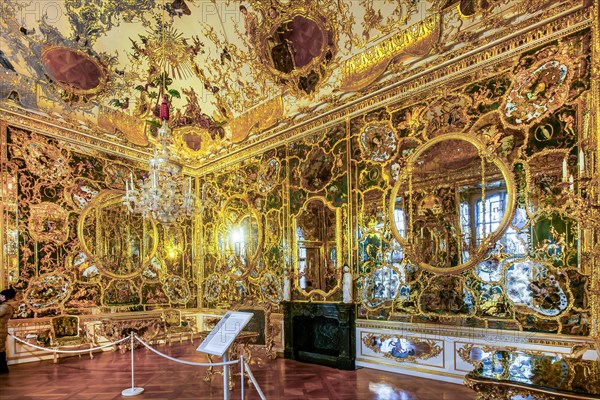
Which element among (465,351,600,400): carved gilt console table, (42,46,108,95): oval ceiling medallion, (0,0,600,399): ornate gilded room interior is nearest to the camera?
(465,351,600,400): carved gilt console table

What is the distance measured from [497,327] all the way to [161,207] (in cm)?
550

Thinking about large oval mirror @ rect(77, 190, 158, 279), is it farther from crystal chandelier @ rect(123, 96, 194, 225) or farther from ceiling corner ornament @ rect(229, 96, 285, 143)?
ceiling corner ornament @ rect(229, 96, 285, 143)

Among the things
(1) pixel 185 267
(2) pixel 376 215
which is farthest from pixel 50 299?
(2) pixel 376 215

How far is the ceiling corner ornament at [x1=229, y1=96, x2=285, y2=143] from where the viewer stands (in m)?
8.26

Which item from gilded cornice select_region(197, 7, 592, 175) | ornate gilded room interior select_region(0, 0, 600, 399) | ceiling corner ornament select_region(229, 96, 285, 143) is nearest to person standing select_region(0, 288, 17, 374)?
ornate gilded room interior select_region(0, 0, 600, 399)

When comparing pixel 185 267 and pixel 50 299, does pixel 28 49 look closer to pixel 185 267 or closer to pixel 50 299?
pixel 50 299

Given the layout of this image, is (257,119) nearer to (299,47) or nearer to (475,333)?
(299,47)

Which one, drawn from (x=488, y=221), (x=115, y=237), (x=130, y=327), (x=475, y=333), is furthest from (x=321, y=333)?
(x=115, y=237)

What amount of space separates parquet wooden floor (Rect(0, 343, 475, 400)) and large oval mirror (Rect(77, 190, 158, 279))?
2266mm

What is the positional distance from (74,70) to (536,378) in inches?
347

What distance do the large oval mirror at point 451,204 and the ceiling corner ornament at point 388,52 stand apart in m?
1.51

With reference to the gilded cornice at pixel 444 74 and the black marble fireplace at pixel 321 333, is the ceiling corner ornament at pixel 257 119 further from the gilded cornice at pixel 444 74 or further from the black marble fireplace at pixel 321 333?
the black marble fireplace at pixel 321 333

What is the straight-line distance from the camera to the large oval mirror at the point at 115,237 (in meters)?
8.48

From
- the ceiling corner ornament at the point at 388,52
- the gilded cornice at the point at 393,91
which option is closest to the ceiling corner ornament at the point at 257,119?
the gilded cornice at the point at 393,91
